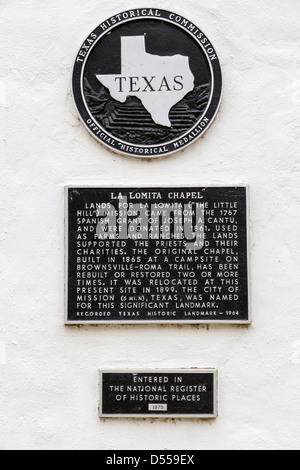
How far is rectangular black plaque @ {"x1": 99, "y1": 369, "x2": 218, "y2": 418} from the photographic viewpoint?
4238mm

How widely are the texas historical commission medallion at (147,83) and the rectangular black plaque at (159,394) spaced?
156 cm

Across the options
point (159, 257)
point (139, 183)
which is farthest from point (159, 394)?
point (139, 183)

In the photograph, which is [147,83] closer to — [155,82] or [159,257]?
[155,82]

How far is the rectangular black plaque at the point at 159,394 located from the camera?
13.9 ft

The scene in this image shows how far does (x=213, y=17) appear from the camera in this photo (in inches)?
175

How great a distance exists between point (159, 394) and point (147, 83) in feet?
7.22

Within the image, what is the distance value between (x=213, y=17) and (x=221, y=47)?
0.23 m

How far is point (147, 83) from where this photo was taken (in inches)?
173

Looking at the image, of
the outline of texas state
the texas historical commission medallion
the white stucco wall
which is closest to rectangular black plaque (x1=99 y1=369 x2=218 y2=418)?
the white stucco wall

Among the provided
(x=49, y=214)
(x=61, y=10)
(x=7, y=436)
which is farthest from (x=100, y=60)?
(x=7, y=436)

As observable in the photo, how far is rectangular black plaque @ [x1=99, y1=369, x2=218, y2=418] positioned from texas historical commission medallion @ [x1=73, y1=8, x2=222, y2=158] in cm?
156

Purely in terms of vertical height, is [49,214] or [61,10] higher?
[61,10]
